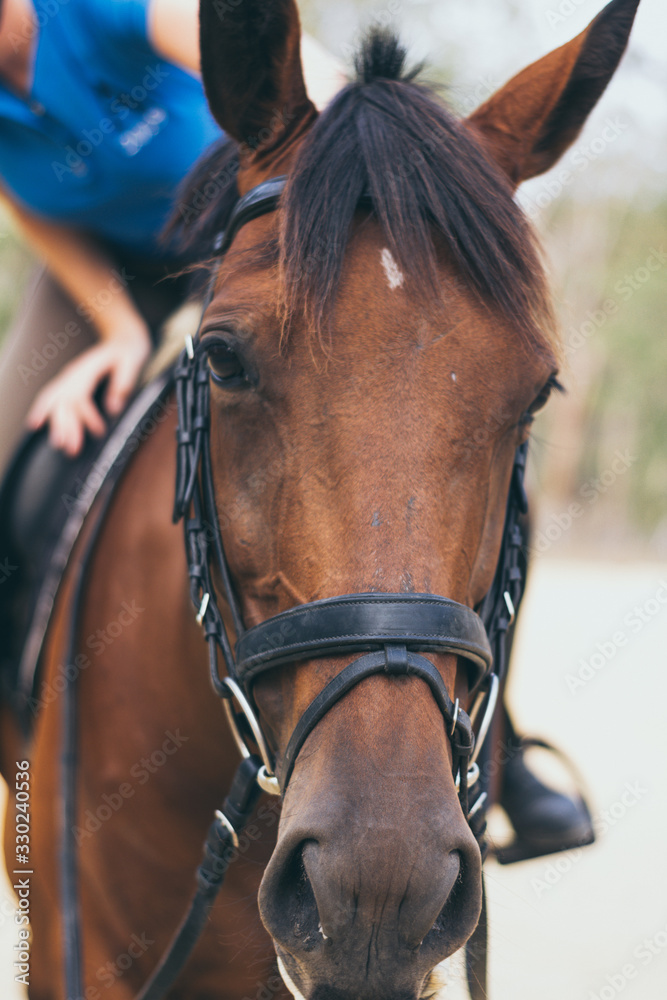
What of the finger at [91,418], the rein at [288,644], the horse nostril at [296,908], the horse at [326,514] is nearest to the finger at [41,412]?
the finger at [91,418]

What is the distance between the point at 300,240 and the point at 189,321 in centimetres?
110

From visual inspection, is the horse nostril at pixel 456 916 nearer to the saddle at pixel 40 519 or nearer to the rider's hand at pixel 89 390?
the saddle at pixel 40 519

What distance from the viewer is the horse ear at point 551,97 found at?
78.4 inches

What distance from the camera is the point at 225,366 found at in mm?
1697

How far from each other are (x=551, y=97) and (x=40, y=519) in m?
2.01

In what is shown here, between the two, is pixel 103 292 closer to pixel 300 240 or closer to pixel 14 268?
pixel 300 240

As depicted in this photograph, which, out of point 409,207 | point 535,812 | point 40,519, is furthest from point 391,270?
point 535,812

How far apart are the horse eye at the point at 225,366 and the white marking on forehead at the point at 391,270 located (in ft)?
1.14

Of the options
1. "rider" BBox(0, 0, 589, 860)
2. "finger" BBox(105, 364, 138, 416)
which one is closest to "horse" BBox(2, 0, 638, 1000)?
"finger" BBox(105, 364, 138, 416)

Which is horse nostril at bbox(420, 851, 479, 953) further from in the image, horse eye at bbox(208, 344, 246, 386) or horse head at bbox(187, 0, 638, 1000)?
horse eye at bbox(208, 344, 246, 386)

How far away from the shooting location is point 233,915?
2232 millimetres

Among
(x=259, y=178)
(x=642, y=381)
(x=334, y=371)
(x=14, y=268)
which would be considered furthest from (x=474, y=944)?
(x=642, y=381)

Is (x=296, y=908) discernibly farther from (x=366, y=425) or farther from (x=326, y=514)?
(x=366, y=425)

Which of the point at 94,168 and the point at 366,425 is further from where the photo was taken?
the point at 94,168
